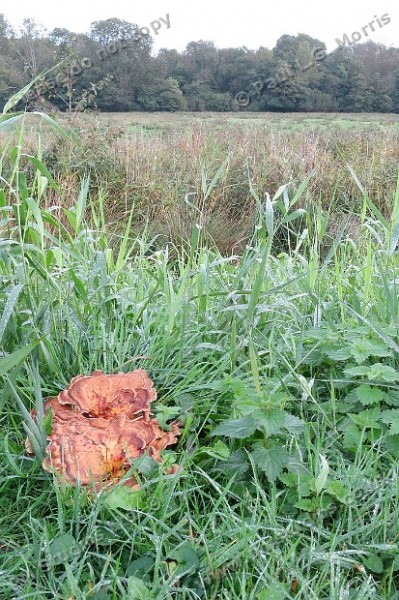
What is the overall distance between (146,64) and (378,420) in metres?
12.6

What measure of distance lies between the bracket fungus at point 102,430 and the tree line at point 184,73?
386 centimetres

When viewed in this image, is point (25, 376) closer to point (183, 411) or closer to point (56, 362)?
point (56, 362)

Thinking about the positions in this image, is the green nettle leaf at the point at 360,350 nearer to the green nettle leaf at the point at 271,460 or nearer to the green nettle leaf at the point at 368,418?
the green nettle leaf at the point at 368,418

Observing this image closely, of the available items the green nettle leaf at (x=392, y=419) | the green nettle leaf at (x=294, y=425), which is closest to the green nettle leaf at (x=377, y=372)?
the green nettle leaf at (x=392, y=419)

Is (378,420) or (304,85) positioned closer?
(378,420)

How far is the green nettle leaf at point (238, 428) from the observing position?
1475 mm

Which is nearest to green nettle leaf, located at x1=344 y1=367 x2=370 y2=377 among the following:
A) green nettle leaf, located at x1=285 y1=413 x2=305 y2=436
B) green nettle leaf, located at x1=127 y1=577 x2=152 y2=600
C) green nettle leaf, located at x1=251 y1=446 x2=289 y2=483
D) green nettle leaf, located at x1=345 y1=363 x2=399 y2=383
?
green nettle leaf, located at x1=345 y1=363 x2=399 y2=383

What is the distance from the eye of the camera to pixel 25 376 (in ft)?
6.02

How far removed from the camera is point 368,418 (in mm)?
1618

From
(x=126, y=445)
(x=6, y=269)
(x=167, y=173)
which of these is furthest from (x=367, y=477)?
(x=167, y=173)

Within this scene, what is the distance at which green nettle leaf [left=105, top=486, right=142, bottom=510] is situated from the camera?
1.30m

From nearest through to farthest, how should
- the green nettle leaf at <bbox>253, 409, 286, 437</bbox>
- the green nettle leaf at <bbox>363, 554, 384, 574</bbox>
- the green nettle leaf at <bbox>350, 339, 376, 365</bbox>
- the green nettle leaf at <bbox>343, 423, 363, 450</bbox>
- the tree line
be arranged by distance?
the green nettle leaf at <bbox>363, 554, 384, 574</bbox> → the green nettle leaf at <bbox>253, 409, 286, 437</bbox> → the green nettle leaf at <bbox>343, 423, 363, 450</bbox> → the green nettle leaf at <bbox>350, 339, 376, 365</bbox> → the tree line

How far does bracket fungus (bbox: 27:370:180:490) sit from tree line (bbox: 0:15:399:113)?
3.86m

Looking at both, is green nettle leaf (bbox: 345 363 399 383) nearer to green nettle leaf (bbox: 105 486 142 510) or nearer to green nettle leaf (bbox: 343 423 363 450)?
green nettle leaf (bbox: 343 423 363 450)
